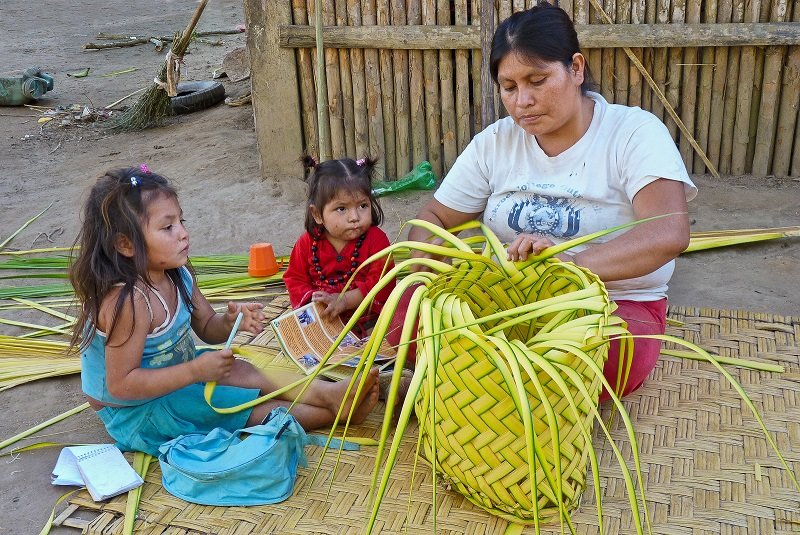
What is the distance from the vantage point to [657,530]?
1.72 m

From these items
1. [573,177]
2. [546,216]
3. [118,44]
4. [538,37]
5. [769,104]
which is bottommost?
[118,44]

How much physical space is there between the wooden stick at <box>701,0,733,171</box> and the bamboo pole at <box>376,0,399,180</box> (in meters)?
1.51

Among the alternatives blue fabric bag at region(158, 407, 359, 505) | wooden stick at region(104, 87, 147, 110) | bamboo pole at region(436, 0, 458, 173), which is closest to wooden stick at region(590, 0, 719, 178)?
bamboo pole at region(436, 0, 458, 173)

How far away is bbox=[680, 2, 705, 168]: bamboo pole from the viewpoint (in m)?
3.83

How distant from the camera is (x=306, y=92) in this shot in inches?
165

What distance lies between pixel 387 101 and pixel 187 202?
1.15 metres

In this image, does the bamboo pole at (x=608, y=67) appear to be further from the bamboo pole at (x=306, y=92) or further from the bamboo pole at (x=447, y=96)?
the bamboo pole at (x=306, y=92)

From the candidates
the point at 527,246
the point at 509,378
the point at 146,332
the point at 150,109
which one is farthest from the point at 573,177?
the point at 150,109

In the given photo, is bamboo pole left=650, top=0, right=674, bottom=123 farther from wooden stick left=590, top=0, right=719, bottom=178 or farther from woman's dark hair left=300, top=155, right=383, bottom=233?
woman's dark hair left=300, top=155, right=383, bottom=233

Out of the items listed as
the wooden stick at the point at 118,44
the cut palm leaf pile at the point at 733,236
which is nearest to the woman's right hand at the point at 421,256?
the cut palm leaf pile at the point at 733,236

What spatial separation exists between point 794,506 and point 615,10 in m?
2.71

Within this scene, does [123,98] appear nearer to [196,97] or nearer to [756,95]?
[196,97]

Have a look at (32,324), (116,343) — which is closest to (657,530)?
(116,343)

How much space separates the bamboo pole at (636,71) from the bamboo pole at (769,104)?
0.56m
